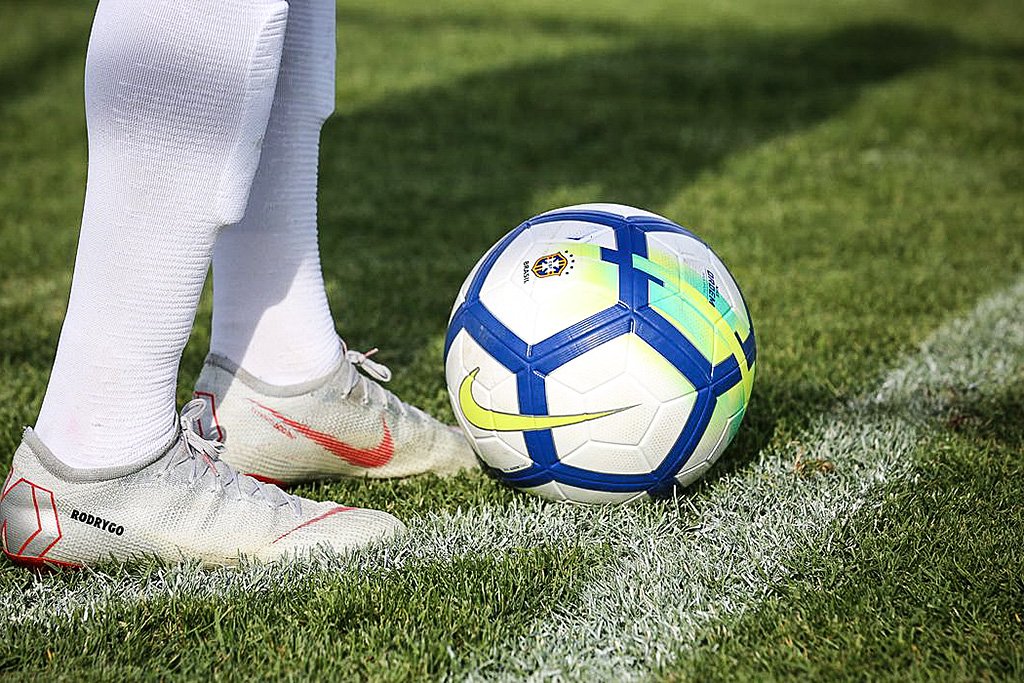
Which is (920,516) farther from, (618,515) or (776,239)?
(776,239)

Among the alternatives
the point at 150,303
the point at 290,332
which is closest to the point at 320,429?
Answer: the point at 290,332

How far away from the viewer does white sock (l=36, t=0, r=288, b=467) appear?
1.78 m

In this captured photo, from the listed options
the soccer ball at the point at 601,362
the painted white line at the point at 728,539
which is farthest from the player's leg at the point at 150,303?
the painted white line at the point at 728,539

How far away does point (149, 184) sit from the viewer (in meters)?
1.82

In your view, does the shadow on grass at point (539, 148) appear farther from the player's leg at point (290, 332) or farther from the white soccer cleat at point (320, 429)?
the player's leg at point (290, 332)

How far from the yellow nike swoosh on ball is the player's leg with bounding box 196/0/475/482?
225mm

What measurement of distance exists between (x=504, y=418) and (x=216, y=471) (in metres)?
0.57

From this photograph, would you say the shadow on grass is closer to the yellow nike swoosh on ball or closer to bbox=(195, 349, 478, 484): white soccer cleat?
the yellow nike swoosh on ball

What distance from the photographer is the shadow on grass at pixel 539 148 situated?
376cm

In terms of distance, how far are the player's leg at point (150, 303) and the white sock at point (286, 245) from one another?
28 centimetres

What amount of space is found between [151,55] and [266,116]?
22 cm

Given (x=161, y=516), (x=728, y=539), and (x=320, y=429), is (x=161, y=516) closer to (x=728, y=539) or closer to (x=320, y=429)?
(x=320, y=429)

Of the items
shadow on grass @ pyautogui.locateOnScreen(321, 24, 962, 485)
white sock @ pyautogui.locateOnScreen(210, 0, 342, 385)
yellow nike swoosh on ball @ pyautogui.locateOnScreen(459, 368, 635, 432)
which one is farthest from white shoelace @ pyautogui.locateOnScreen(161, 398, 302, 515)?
shadow on grass @ pyautogui.locateOnScreen(321, 24, 962, 485)

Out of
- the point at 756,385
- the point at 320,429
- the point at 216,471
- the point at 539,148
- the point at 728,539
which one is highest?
the point at 216,471
